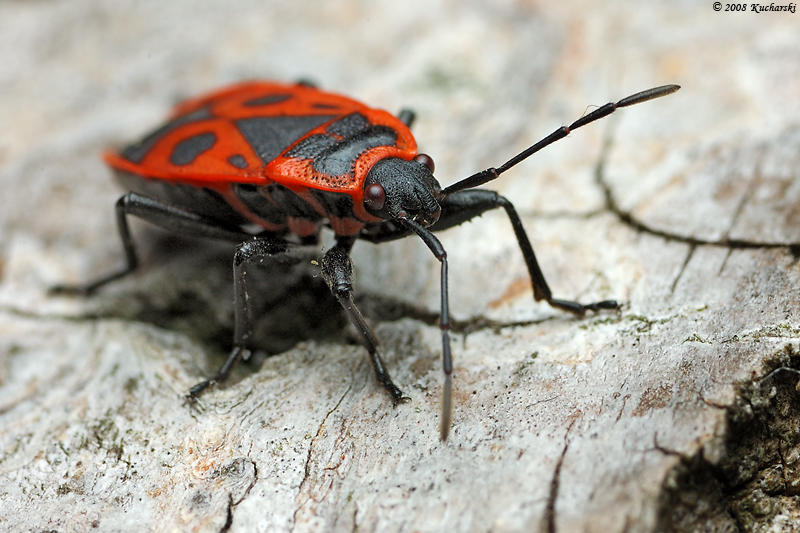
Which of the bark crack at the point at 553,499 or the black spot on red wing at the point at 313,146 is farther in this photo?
the black spot on red wing at the point at 313,146

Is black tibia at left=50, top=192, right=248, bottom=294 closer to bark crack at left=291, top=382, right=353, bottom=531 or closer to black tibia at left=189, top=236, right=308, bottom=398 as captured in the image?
black tibia at left=189, top=236, right=308, bottom=398

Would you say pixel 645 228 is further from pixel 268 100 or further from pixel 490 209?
pixel 268 100

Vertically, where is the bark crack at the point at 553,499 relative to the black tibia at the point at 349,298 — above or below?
below

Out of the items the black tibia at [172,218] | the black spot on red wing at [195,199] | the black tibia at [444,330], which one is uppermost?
the black spot on red wing at [195,199]

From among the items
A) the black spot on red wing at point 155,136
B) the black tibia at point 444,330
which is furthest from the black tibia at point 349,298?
the black spot on red wing at point 155,136

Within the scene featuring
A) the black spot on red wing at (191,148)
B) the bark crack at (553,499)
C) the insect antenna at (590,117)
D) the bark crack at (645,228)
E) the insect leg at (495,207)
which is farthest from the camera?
the black spot on red wing at (191,148)

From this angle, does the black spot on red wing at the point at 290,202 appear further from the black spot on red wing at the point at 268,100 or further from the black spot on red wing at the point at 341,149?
the black spot on red wing at the point at 268,100

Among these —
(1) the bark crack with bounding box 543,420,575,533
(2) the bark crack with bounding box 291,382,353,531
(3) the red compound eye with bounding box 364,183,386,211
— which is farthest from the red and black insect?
(1) the bark crack with bounding box 543,420,575,533
